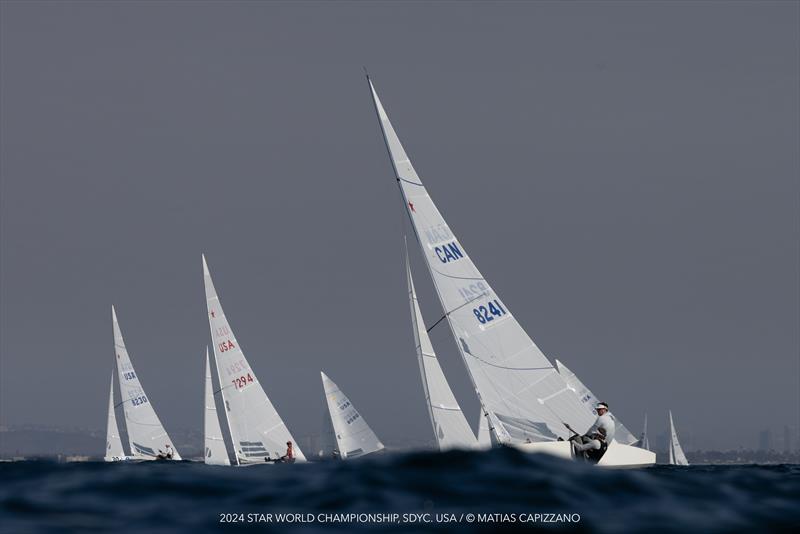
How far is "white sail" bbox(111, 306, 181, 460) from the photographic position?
71.8 meters

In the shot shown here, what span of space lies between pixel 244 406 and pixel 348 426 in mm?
9569

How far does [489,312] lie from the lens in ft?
104

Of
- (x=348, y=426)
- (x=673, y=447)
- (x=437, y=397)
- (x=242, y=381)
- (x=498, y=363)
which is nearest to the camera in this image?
(x=498, y=363)

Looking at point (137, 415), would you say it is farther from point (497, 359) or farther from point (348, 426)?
point (497, 359)

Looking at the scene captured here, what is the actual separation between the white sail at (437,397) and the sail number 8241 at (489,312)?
17311 mm

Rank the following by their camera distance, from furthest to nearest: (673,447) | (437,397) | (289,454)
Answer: (673,447), (289,454), (437,397)

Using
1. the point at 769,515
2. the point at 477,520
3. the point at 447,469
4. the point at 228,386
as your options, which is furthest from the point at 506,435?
the point at 228,386

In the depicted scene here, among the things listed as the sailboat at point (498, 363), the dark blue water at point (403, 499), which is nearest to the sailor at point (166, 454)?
the sailboat at point (498, 363)

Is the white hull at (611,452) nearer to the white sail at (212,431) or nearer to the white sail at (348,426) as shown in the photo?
the white sail at (348,426)

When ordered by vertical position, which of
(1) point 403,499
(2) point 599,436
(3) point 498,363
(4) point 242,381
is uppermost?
(4) point 242,381

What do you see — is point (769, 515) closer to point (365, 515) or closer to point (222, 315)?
point (365, 515)

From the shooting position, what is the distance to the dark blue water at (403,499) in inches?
532

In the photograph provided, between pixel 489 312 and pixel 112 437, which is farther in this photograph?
pixel 112 437

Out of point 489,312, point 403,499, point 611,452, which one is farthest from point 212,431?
point 403,499
